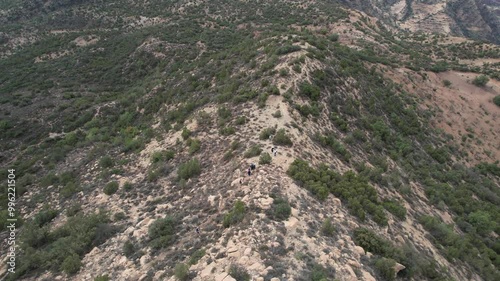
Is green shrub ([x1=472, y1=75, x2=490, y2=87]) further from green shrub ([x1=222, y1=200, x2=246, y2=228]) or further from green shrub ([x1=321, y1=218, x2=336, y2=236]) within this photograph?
green shrub ([x1=222, y1=200, x2=246, y2=228])

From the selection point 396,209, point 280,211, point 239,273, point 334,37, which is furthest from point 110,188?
point 334,37

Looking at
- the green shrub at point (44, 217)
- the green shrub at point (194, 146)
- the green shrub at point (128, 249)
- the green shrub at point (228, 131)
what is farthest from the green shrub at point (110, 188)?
the green shrub at point (228, 131)

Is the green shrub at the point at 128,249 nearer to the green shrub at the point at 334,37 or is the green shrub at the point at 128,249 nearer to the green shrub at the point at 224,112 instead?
the green shrub at the point at 224,112

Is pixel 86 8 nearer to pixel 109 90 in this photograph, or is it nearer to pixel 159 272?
pixel 109 90

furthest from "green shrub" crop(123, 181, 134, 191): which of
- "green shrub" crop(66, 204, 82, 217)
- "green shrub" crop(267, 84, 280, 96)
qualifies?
"green shrub" crop(267, 84, 280, 96)

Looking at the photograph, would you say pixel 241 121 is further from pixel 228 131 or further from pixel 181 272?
pixel 181 272
